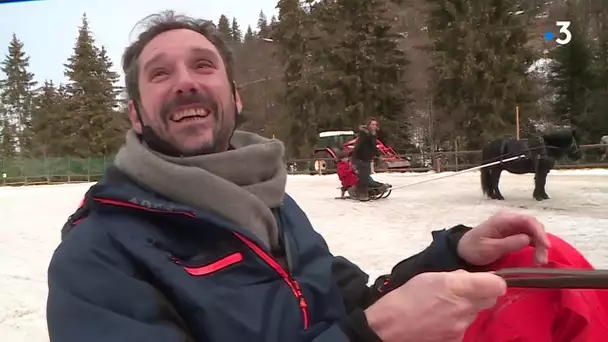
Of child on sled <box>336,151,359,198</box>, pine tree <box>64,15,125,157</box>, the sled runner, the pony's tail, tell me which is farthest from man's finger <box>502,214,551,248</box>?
pine tree <box>64,15,125,157</box>

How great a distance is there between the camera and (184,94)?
700 millimetres

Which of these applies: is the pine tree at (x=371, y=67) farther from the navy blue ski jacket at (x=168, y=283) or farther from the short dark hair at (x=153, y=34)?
the navy blue ski jacket at (x=168, y=283)

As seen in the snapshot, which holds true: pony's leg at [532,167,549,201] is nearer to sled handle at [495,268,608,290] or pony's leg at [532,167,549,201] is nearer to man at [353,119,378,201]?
man at [353,119,378,201]

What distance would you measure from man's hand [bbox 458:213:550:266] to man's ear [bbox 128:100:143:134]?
453mm

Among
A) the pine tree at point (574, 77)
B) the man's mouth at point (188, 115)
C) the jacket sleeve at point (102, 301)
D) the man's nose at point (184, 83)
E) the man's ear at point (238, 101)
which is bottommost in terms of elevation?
the jacket sleeve at point (102, 301)

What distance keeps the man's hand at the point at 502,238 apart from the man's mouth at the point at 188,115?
1.25ft

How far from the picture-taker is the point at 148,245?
1.86 feet

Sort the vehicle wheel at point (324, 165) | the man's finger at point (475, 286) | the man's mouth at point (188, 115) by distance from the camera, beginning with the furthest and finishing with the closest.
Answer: the vehicle wheel at point (324, 165), the man's mouth at point (188, 115), the man's finger at point (475, 286)

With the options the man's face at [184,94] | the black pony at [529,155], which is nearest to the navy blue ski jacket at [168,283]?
the man's face at [184,94]

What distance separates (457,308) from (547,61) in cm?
767

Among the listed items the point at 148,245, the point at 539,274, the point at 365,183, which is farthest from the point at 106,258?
the point at 365,183

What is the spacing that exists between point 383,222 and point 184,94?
318cm

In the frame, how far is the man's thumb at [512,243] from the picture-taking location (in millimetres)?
646

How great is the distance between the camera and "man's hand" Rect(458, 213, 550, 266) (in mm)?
632
